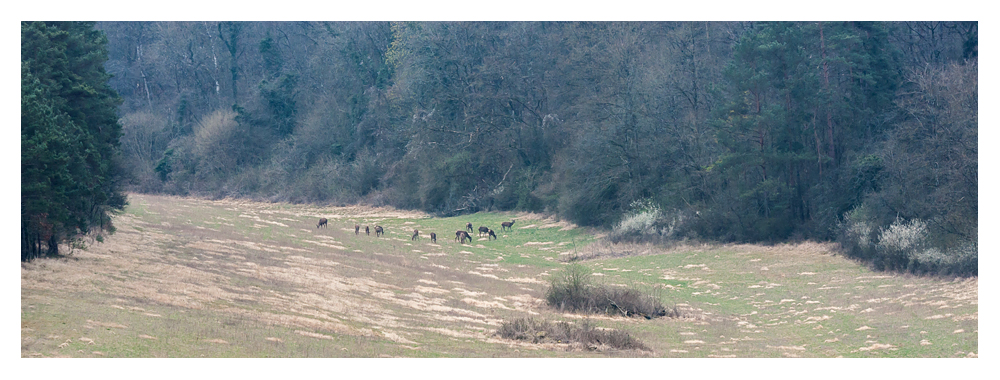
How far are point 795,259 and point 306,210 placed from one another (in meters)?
40.6

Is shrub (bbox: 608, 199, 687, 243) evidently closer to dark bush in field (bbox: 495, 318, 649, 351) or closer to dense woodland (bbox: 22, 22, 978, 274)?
dense woodland (bbox: 22, 22, 978, 274)

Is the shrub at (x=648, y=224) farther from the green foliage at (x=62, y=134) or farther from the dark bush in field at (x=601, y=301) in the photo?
the green foliage at (x=62, y=134)

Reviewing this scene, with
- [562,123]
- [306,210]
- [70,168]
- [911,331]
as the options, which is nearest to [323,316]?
[70,168]

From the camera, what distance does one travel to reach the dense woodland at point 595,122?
29172 mm

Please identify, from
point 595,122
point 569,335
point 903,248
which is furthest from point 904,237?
point 595,122

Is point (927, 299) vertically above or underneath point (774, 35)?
A: underneath

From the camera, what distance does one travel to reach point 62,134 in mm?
18797

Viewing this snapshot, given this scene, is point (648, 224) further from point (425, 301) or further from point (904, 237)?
point (425, 301)

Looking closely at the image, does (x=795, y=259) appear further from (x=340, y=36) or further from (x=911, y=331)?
(x=340, y=36)

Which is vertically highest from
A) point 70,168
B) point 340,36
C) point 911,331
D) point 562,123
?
point 340,36

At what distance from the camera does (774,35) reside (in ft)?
107

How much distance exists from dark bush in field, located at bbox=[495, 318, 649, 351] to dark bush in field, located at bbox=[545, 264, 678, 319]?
353 centimetres

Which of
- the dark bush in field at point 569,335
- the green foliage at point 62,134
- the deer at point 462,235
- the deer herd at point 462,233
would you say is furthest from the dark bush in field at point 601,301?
the deer at point 462,235

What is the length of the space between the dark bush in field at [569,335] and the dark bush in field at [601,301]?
353 centimetres
